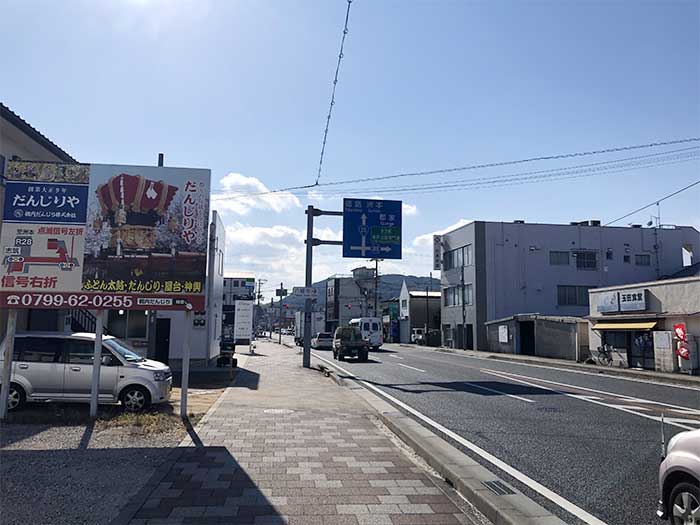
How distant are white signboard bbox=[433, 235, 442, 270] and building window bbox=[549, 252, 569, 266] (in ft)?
35.2

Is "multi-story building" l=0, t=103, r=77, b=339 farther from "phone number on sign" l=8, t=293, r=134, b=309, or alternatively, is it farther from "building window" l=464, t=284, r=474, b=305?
"building window" l=464, t=284, r=474, b=305

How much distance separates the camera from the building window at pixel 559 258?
46.0m

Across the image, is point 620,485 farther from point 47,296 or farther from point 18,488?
point 47,296

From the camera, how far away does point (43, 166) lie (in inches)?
399

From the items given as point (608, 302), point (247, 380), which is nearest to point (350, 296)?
point (608, 302)

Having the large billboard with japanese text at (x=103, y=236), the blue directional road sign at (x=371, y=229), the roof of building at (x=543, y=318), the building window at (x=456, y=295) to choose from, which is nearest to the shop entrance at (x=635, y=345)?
the roof of building at (x=543, y=318)

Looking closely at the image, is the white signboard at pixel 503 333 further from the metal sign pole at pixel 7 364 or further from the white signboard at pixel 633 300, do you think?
the metal sign pole at pixel 7 364

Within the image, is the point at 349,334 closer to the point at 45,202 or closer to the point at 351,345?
the point at 351,345

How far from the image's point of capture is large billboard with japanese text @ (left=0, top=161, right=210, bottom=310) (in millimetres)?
9922

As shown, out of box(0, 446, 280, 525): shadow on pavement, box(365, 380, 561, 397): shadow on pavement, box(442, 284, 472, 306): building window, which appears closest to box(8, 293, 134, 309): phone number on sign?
box(0, 446, 280, 525): shadow on pavement

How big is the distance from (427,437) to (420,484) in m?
2.45

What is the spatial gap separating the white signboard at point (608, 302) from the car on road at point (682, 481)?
2525 centimetres

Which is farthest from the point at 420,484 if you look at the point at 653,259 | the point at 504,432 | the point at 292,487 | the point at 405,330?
the point at 405,330

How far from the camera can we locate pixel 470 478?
6.14 m
